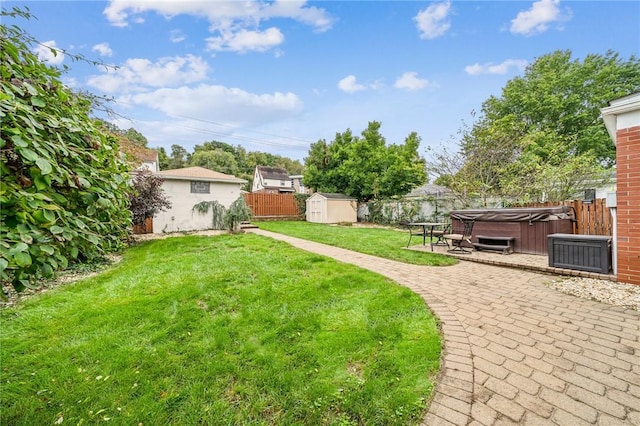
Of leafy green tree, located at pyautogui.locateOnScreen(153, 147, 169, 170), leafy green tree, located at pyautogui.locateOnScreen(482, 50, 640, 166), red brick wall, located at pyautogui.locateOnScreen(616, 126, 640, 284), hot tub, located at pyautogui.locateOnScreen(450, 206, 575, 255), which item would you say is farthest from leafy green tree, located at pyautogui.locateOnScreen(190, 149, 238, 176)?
red brick wall, located at pyautogui.locateOnScreen(616, 126, 640, 284)

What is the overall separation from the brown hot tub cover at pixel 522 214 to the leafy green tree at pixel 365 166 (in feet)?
25.3

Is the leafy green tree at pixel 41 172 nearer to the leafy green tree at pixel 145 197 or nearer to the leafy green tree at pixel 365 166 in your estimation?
the leafy green tree at pixel 145 197

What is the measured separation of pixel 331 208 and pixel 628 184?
1452 centimetres

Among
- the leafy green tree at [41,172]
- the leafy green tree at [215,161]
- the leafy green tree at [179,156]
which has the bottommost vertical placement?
the leafy green tree at [41,172]

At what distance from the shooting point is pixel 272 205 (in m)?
19.1

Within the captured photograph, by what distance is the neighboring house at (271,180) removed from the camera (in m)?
37.2

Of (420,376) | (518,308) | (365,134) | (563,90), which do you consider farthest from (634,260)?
(563,90)

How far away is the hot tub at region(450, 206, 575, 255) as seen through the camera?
7.05m

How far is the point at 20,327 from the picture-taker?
123 inches

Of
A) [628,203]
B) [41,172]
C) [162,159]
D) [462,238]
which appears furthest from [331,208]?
[162,159]

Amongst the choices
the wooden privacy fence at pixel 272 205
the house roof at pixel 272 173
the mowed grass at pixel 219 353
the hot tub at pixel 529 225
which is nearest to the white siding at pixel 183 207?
the wooden privacy fence at pixel 272 205

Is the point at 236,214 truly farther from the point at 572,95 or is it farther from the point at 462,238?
the point at 572,95

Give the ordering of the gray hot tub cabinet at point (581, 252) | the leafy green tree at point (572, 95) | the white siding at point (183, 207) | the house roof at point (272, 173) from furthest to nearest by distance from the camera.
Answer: the house roof at point (272, 173)
the leafy green tree at point (572, 95)
the white siding at point (183, 207)
the gray hot tub cabinet at point (581, 252)

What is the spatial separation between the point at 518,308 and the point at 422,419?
266cm
